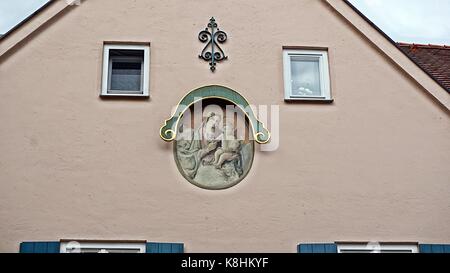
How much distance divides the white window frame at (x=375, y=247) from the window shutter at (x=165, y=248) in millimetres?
1903

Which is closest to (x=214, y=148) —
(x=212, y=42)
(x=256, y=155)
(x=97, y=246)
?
(x=256, y=155)

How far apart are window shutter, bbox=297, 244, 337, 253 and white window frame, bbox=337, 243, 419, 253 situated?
127 mm

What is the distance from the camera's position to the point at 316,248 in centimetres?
1019

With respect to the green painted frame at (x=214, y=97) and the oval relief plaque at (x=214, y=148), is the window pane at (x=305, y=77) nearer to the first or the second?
the green painted frame at (x=214, y=97)

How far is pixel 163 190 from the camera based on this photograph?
410 inches

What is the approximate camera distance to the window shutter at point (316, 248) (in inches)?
400

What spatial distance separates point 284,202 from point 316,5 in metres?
2.91

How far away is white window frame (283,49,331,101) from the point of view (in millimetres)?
11117

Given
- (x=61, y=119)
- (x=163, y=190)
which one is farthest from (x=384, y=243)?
(x=61, y=119)

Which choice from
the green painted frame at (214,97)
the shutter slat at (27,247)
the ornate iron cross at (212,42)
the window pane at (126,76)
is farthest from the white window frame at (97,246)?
the ornate iron cross at (212,42)

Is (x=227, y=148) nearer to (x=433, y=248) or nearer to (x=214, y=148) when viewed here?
(x=214, y=148)

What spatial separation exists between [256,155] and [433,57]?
4726 mm
